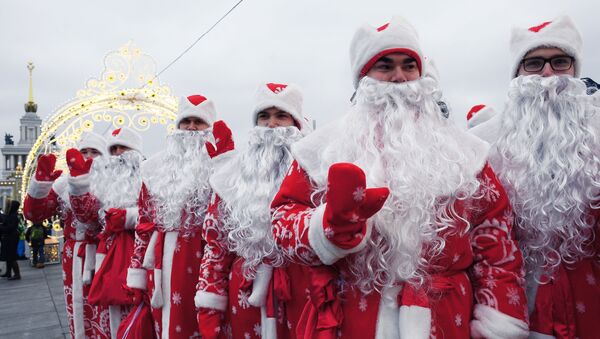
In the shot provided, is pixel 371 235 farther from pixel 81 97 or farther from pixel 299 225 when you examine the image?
pixel 81 97

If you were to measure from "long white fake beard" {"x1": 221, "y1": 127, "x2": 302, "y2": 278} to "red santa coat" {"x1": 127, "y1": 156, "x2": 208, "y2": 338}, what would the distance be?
2.06 feet

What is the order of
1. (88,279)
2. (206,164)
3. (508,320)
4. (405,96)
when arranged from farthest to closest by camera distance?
1. (88,279)
2. (206,164)
3. (405,96)
4. (508,320)

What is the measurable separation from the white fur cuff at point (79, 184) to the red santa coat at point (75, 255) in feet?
1.31

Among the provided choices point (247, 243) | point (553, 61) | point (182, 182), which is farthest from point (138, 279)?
point (553, 61)

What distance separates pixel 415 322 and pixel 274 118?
168 centimetres

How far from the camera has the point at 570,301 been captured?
1.92 metres

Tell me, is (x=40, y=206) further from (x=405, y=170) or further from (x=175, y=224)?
(x=405, y=170)

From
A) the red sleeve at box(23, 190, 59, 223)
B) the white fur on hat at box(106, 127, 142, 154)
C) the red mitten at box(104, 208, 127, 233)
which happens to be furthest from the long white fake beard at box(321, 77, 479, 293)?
the red sleeve at box(23, 190, 59, 223)

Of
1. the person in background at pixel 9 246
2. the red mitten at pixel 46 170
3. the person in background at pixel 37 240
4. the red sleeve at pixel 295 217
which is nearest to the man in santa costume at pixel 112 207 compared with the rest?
the red mitten at pixel 46 170

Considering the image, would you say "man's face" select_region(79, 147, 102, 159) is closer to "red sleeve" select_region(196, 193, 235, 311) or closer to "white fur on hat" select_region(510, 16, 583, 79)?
"red sleeve" select_region(196, 193, 235, 311)

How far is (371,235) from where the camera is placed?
172 centimetres

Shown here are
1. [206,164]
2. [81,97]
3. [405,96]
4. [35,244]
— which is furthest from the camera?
[35,244]

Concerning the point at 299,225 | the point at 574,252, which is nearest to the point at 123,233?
the point at 299,225

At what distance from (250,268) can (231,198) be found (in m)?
0.43
